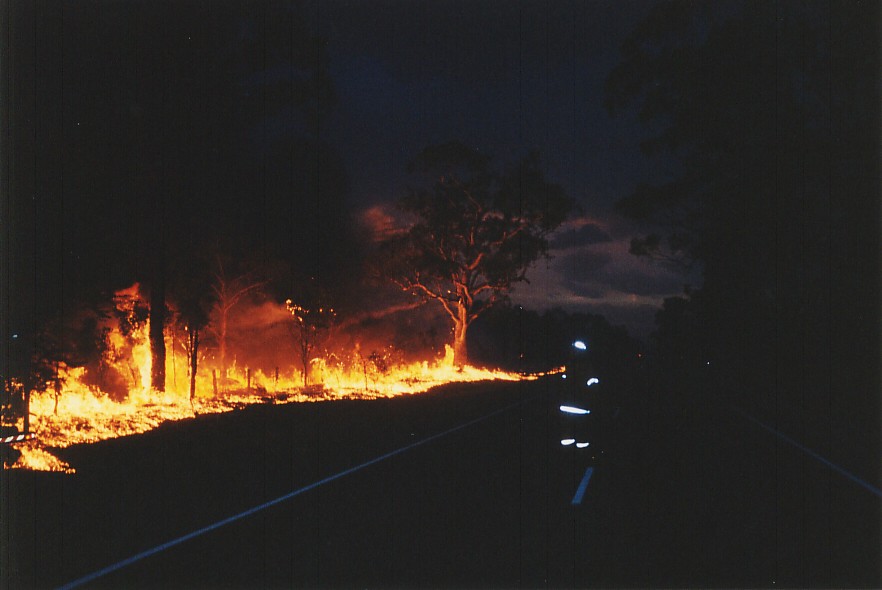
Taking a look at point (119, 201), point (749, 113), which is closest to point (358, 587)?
point (119, 201)

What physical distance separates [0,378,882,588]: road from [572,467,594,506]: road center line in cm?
3

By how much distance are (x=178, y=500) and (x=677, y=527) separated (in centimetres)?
644

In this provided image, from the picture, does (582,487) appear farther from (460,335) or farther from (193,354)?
(460,335)

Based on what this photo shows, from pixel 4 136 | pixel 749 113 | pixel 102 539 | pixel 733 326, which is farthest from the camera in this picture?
pixel 733 326

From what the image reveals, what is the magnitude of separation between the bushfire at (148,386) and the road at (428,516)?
1285 mm

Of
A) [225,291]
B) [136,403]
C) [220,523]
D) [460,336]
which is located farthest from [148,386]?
[460,336]

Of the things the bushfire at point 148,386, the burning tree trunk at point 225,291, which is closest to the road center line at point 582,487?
the bushfire at point 148,386

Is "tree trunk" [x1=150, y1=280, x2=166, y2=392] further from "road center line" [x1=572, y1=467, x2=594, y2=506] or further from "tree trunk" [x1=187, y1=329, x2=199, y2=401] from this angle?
"road center line" [x1=572, y1=467, x2=594, y2=506]

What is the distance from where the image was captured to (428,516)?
10.2 meters

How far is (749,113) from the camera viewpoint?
1321 inches

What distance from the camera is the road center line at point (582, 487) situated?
11359 millimetres

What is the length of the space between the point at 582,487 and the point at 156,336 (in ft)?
52.9

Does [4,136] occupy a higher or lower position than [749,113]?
lower

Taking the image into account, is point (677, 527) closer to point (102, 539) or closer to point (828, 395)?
point (102, 539)
